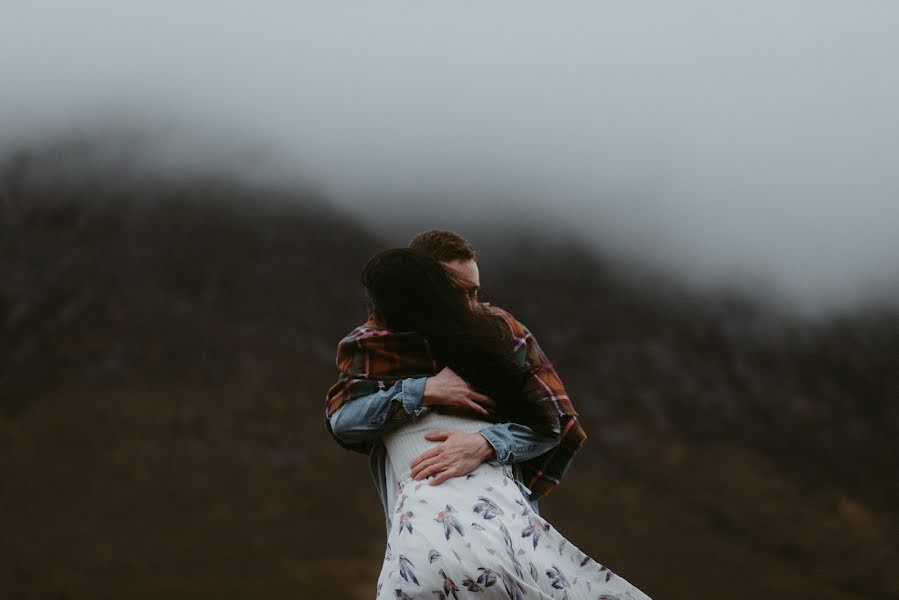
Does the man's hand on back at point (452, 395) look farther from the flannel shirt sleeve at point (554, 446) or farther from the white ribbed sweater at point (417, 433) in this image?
the flannel shirt sleeve at point (554, 446)

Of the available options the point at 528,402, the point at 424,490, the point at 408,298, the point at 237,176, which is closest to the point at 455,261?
the point at 408,298

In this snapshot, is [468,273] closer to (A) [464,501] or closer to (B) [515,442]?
(B) [515,442]

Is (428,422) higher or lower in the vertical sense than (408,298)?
lower

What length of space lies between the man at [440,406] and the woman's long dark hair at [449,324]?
0.02 m

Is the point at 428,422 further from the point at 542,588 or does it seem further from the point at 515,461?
the point at 542,588

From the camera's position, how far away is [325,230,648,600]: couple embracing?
58.8 inches

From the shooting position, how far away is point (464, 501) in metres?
1.57

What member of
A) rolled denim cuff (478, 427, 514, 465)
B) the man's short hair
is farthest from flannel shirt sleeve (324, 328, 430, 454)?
the man's short hair

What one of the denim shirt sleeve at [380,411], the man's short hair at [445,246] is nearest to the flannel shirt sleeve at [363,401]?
the denim shirt sleeve at [380,411]

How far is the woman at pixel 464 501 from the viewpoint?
1.48 metres

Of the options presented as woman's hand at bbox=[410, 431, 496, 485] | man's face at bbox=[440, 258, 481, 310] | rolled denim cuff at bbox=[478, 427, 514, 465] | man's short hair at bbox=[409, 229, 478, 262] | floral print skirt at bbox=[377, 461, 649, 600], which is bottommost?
floral print skirt at bbox=[377, 461, 649, 600]

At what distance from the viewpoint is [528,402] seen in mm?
1727

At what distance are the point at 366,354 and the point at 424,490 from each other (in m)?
0.30

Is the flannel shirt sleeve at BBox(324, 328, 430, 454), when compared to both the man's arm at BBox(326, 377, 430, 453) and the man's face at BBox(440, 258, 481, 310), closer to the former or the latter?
the man's arm at BBox(326, 377, 430, 453)
